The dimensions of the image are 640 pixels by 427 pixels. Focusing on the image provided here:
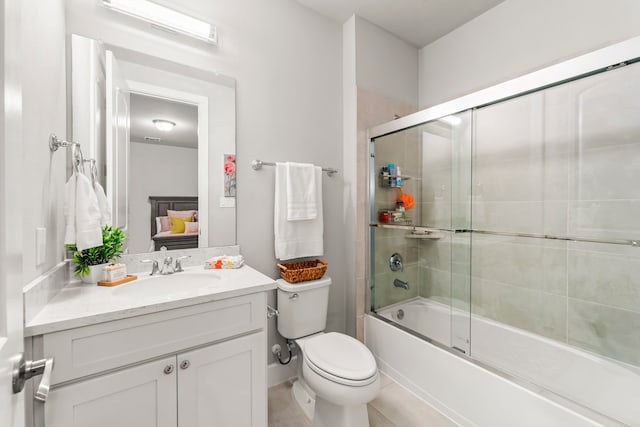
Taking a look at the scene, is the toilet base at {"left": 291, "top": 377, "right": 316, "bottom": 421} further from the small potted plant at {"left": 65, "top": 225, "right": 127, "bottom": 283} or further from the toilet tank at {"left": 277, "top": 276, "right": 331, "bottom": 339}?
the small potted plant at {"left": 65, "top": 225, "right": 127, "bottom": 283}

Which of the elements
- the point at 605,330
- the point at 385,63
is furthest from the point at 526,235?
the point at 385,63

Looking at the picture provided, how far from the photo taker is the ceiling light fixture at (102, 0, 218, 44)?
134cm

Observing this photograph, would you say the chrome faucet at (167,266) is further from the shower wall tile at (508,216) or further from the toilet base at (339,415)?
the shower wall tile at (508,216)

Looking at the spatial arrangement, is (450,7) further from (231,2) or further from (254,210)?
(254,210)

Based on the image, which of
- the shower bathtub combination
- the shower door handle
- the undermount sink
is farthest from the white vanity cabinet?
the shower door handle

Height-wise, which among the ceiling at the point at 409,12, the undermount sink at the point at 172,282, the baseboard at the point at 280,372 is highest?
the ceiling at the point at 409,12

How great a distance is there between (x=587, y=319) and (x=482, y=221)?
2.41ft

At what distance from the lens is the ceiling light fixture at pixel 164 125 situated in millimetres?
1470

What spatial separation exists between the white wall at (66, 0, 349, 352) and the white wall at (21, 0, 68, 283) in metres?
0.35

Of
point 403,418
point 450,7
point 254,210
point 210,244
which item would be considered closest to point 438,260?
point 403,418

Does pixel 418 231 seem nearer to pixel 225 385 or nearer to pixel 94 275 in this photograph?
pixel 225 385

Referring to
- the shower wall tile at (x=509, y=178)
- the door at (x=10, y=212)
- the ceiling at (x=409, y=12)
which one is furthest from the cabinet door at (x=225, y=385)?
the ceiling at (x=409, y=12)

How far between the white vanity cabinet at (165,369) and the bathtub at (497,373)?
99 cm

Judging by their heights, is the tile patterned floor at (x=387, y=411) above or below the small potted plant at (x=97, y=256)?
below
